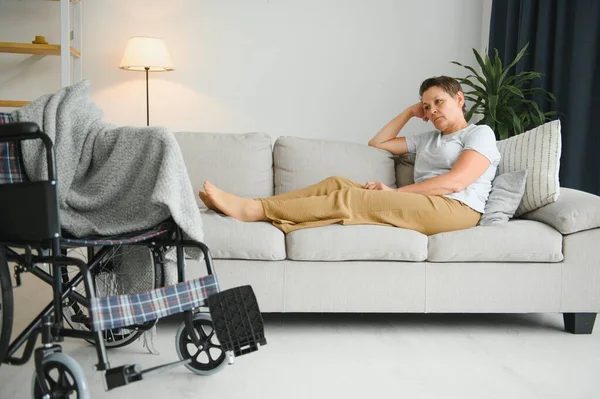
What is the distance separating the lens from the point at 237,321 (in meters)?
1.88

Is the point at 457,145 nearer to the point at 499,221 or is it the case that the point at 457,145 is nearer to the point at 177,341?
the point at 499,221

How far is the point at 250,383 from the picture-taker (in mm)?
2064

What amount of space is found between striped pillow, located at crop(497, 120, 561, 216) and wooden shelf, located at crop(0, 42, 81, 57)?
105 inches

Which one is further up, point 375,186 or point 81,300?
point 375,186

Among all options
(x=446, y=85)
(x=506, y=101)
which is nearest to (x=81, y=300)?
(x=446, y=85)

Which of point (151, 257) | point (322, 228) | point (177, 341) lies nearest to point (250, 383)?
point (177, 341)

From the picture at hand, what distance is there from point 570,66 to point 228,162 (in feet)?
6.58

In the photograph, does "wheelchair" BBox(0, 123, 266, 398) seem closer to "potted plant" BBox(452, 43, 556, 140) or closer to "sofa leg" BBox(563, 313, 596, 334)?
"sofa leg" BBox(563, 313, 596, 334)

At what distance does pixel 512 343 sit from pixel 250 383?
998 mm

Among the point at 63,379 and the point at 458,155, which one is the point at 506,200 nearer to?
the point at 458,155

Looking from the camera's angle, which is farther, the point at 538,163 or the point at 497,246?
the point at 538,163

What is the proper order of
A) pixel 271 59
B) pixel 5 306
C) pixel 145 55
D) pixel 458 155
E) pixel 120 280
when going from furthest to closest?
pixel 271 59, pixel 145 55, pixel 458 155, pixel 120 280, pixel 5 306

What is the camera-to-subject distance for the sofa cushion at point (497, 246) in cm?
264

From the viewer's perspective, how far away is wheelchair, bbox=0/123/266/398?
1.64 m
